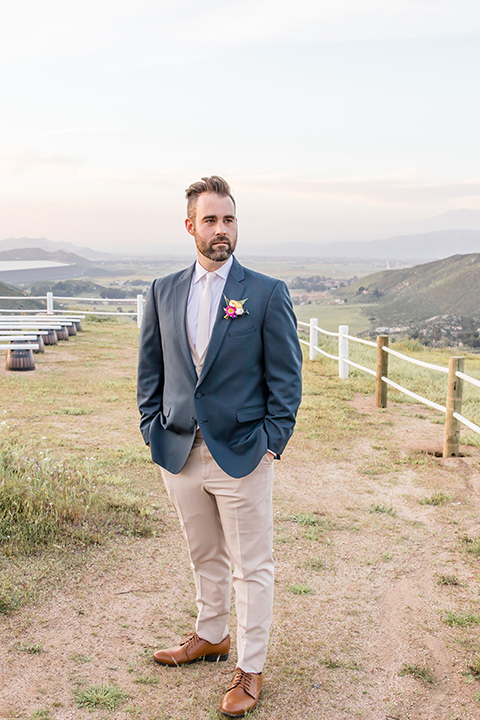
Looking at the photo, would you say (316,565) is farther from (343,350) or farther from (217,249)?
(343,350)

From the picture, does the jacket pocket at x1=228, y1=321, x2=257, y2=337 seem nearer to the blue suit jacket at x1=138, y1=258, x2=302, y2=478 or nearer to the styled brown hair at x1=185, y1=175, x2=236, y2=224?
the blue suit jacket at x1=138, y1=258, x2=302, y2=478

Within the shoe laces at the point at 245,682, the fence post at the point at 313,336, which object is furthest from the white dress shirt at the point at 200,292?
the fence post at the point at 313,336

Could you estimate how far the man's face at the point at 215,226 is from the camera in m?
2.57

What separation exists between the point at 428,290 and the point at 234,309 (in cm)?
5574

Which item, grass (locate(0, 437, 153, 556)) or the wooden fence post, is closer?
grass (locate(0, 437, 153, 556))

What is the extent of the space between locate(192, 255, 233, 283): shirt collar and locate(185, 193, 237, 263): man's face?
0.12m

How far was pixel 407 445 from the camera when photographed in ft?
25.5

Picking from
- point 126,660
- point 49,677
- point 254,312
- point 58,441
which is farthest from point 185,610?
point 58,441

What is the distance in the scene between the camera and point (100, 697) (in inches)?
111

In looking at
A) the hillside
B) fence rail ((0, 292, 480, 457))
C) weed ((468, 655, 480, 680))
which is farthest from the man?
the hillside

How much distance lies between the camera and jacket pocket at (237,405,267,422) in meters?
2.62

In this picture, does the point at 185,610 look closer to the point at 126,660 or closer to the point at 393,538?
the point at 126,660

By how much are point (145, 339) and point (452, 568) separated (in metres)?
2.84

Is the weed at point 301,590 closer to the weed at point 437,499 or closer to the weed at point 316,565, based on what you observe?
the weed at point 316,565
